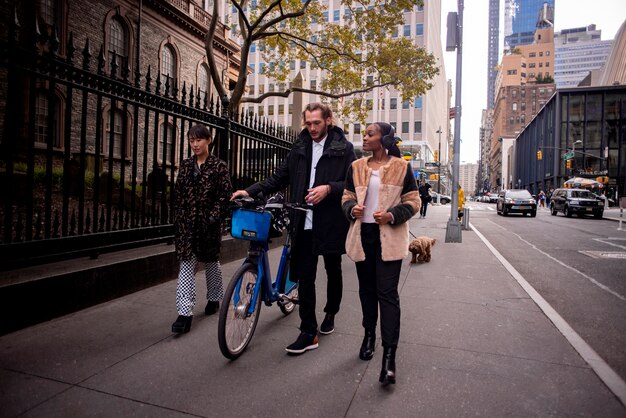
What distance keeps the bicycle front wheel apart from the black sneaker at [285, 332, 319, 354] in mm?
392

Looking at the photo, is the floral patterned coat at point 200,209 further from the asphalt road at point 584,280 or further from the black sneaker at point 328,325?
the asphalt road at point 584,280

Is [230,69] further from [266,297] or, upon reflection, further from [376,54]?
[266,297]

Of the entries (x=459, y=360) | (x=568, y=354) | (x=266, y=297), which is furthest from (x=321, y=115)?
(x=568, y=354)

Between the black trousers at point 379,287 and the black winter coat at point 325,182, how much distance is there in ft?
A: 0.83

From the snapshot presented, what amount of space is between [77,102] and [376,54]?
12363 millimetres

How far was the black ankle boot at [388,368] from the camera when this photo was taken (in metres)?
2.78

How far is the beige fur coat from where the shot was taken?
9.67 ft

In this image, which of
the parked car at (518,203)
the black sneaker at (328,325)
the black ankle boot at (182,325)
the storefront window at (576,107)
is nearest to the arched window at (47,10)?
the black ankle boot at (182,325)

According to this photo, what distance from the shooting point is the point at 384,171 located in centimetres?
304

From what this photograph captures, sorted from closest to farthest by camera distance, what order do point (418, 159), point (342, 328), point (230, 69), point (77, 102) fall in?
point (342, 328) → point (77, 102) → point (230, 69) → point (418, 159)

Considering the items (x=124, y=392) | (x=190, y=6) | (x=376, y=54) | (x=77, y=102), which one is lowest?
(x=124, y=392)

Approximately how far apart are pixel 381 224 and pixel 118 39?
70.0 feet

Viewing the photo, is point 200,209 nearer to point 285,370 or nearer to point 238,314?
point 238,314

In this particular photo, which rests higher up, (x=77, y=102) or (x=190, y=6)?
(x=190, y=6)
